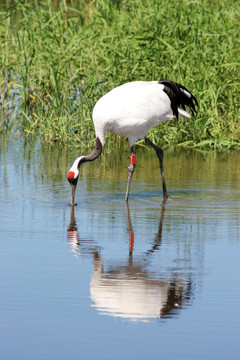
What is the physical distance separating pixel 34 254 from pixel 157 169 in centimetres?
452

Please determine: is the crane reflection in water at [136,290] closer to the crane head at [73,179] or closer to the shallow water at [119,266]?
the shallow water at [119,266]

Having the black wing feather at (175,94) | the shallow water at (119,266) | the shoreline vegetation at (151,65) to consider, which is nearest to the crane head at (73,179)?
the shallow water at (119,266)

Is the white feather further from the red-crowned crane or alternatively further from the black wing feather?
the black wing feather

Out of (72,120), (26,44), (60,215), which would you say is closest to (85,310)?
(60,215)

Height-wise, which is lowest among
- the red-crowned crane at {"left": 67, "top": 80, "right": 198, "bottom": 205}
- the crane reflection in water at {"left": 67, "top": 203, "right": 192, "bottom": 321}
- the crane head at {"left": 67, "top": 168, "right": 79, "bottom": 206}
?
the crane reflection in water at {"left": 67, "top": 203, "right": 192, "bottom": 321}

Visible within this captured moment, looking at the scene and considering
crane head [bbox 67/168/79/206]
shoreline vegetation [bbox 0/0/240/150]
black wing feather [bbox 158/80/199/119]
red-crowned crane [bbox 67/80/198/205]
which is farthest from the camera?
shoreline vegetation [bbox 0/0/240/150]

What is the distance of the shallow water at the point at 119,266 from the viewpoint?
15.1 ft

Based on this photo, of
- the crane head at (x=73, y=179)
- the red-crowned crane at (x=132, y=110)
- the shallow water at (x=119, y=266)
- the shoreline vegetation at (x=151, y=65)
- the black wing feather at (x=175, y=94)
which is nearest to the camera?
the shallow water at (x=119, y=266)

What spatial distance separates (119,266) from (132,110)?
11.0ft

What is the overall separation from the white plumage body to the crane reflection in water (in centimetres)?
280

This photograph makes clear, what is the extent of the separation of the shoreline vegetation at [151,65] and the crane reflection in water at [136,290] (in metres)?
5.90

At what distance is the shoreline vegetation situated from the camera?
482 inches

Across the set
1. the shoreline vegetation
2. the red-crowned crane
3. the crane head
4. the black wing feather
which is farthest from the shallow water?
the shoreline vegetation

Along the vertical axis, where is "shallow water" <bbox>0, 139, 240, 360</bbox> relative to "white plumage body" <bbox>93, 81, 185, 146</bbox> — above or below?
below
